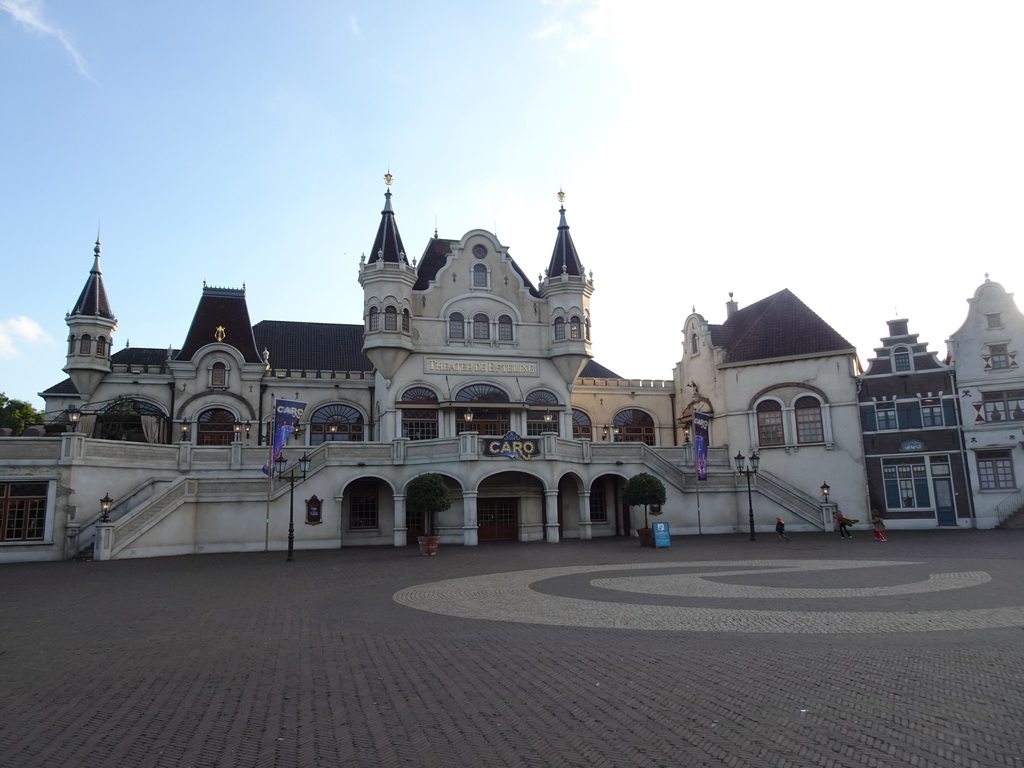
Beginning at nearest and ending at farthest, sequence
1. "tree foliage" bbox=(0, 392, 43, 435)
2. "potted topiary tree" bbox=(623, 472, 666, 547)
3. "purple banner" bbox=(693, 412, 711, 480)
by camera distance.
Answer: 1. "potted topiary tree" bbox=(623, 472, 666, 547)
2. "purple banner" bbox=(693, 412, 711, 480)
3. "tree foliage" bbox=(0, 392, 43, 435)

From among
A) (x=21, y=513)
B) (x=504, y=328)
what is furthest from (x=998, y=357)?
(x=21, y=513)

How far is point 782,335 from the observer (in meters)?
44.6

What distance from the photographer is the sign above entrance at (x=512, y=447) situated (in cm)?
3534

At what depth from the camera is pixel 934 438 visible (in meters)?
40.2

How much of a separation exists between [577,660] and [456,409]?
31002 mm

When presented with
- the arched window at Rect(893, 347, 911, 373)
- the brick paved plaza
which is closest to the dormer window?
the arched window at Rect(893, 347, 911, 373)

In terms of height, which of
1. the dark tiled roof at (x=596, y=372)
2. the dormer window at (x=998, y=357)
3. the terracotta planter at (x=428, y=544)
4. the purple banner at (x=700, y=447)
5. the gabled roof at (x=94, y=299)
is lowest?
the terracotta planter at (x=428, y=544)

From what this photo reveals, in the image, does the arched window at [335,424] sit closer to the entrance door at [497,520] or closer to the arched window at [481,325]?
the arched window at [481,325]

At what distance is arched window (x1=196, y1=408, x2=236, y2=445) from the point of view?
42438 mm

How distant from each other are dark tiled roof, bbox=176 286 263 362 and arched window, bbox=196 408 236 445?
373 cm

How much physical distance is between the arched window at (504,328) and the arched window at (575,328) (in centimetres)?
367

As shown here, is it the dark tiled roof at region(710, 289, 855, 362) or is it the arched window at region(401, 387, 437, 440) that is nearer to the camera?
the arched window at region(401, 387, 437, 440)

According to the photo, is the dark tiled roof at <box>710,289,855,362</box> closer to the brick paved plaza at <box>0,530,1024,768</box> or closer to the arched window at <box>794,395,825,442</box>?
the arched window at <box>794,395,825,442</box>

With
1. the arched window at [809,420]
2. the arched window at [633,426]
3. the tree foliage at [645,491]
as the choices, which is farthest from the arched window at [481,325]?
the arched window at [809,420]
